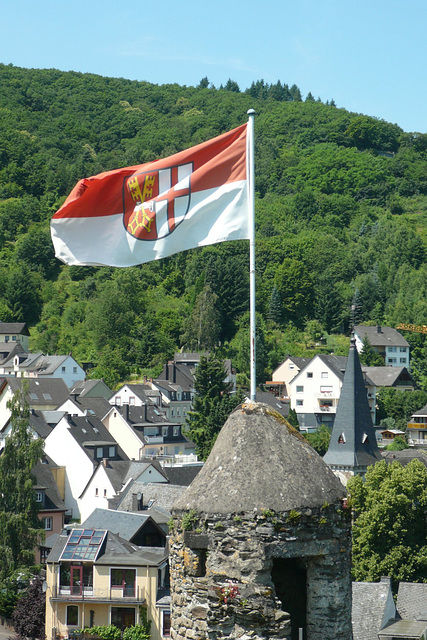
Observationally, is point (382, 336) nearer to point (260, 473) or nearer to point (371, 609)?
point (371, 609)

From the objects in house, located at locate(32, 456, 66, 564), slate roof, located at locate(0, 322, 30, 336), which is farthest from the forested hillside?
house, located at locate(32, 456, 66, 564)

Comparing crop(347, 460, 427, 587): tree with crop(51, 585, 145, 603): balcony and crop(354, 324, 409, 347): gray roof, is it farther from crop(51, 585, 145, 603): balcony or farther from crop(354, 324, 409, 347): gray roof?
crop(354, 324, 409, 347): gray roof

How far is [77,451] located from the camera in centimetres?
6550

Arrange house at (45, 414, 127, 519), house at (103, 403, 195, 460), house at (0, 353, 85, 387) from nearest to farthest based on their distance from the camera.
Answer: house at (45, 414, 127, 519), house at (103, 403, 195, 460), house at (0, 353, 85, 387)

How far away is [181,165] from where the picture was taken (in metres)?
12.1

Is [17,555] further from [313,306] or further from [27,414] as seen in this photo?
[313,306]

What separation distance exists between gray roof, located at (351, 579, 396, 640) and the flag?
26.7 meters

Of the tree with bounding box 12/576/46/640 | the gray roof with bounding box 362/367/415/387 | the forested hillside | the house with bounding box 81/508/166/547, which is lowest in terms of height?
the tree with bounding box 12/576/46/640

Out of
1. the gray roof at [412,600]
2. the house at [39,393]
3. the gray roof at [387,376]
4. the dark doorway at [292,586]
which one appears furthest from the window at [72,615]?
the gray roof at [387,376]

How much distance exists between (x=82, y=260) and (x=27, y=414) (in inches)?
1636

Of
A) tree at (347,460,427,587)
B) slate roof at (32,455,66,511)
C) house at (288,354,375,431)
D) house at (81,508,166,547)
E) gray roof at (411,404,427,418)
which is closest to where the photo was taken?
tree at (347,460,427,587)

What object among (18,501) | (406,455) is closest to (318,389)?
(406,455)

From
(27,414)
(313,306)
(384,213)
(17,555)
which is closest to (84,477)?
(27,414)

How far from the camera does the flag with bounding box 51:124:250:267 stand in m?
11.8
